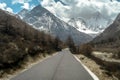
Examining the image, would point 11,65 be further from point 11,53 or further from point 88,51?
point 88,51

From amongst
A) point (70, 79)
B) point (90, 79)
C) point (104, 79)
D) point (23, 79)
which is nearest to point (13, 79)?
point (23, 79)

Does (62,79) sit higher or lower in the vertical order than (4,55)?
lower

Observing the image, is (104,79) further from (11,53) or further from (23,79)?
(11,53)

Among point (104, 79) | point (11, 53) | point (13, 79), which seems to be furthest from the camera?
point (11, 53)

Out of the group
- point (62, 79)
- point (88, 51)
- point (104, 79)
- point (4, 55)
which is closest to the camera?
point (62, 79)

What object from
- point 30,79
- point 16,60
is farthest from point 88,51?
point 30,79

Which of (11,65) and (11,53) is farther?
(11,53)

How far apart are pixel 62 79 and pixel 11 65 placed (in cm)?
638

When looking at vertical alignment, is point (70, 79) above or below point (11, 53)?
below

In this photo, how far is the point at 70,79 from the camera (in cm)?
2045

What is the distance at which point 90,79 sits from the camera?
20625 mm

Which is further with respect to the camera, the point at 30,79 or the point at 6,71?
the point at 6,71

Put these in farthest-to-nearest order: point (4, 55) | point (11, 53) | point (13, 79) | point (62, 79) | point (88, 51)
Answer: point (88, 51), point (11, 53), point (4, 55), point (62, 79), point (13, 79)

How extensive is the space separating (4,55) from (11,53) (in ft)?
7.77
